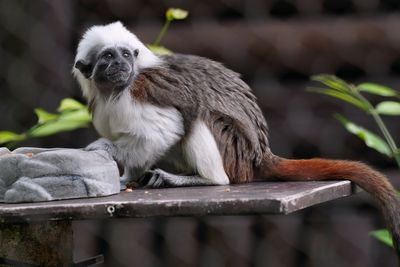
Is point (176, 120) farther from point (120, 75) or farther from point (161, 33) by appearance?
point (161, 33)

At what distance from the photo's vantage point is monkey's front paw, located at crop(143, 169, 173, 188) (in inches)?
128

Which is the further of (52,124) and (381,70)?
(381,70)

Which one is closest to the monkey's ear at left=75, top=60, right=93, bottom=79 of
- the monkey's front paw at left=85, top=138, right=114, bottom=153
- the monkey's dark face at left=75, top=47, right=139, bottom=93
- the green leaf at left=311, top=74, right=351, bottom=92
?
the monkey's dark face at left=75, top=47, right=139, bottom=93

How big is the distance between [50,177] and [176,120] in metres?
0.84

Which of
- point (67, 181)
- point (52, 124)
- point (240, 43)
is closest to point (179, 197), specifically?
point (67, 181)

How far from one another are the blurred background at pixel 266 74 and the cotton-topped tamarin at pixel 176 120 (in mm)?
567

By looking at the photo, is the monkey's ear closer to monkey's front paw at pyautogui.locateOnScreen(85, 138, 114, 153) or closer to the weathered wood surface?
monkey's front paw at pyautogui.locateOnScreen(85, 138, 114, 153)

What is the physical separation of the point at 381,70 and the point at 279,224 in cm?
79

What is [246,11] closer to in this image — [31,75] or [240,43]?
[240,43]

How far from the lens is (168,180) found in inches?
131

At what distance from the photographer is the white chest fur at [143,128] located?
11.1 ft

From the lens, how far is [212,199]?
2369 mm

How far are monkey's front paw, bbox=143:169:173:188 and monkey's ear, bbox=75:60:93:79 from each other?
1.67 ft

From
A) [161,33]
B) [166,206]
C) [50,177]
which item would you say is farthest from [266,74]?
[166,206]
